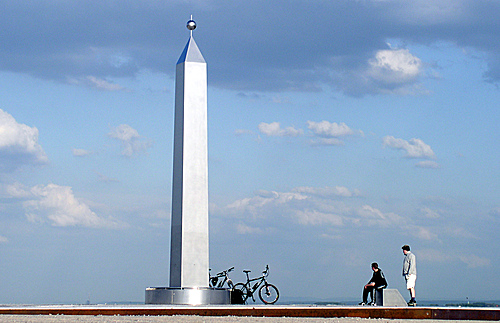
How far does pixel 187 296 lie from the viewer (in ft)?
60.1

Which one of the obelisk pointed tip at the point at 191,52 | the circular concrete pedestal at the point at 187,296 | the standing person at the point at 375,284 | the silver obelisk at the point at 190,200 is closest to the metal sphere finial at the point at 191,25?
the obelisk pointed tip at the point at 191,52

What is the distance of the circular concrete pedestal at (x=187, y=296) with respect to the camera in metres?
18.3

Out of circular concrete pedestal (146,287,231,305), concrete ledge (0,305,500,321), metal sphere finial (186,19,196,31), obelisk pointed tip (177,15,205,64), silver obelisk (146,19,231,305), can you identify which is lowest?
concrete ledge (0,305,500,321)

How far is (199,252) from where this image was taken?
19.0m

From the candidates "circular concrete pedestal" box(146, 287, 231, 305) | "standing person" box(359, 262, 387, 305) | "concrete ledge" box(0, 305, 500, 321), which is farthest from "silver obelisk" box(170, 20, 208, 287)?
"concrete ledge" box(0, 305, 500, 321)

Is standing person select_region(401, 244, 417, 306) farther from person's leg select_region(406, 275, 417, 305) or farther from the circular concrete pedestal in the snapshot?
the circular concrete pedestal

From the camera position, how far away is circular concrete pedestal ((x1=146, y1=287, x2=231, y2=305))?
60.0ft

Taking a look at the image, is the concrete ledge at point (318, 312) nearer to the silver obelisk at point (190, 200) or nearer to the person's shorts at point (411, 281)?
the person's shorts at point (411, 281)

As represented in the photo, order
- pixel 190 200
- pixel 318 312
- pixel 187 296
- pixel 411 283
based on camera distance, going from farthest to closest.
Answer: pixel 190 200
pixel 187 296
pixel 411 283
pixel 318 312

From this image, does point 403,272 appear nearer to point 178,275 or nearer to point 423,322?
point 423,322

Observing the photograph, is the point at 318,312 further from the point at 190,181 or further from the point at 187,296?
the point at 190,181

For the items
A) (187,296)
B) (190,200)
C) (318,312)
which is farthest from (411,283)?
(190,200)

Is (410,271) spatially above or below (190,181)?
below

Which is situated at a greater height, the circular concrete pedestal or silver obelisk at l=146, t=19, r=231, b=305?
silver obelisk at l=146, t=19, r=231, b=305
